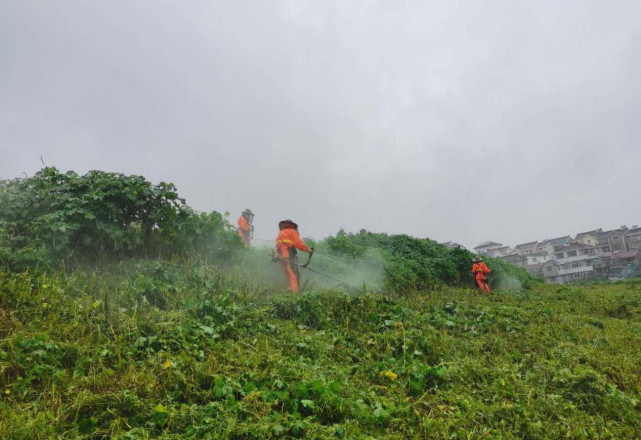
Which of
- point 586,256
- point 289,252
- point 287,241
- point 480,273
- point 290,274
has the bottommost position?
point 480,273

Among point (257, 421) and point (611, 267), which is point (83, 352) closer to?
point (257, 421)

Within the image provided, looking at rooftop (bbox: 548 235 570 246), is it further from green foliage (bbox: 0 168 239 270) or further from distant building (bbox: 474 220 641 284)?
green foliage (bbox: 0 168 239 270)

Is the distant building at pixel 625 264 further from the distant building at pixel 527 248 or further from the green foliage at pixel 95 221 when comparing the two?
the green foliage at pixel 95 221

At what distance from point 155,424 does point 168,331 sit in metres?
1.77

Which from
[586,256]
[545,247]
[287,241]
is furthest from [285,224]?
[545,247]

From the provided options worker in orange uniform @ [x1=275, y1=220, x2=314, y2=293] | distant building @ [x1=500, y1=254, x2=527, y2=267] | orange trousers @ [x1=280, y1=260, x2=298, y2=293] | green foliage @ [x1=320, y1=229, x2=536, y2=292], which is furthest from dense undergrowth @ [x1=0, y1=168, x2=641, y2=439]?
distant building @ [x1=500, y1=254, x2=527, y2=267]

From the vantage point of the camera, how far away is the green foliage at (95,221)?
654cm

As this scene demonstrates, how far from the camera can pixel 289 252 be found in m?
9.25

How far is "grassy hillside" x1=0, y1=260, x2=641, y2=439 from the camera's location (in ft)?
10.6

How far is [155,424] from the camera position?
10.1 feet

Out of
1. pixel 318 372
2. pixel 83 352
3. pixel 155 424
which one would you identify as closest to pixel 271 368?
pixel 318 372

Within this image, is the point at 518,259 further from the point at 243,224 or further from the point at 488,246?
the point at 243,224

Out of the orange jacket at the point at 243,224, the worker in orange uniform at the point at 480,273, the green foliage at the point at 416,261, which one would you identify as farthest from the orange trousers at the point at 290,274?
the worker in orange uniform at the point at 480,273

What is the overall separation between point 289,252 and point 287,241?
0.28 m
